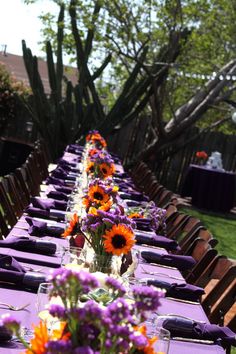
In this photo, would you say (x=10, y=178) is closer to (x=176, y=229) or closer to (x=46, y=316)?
(x=176, y=229)

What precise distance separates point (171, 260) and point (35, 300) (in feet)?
5.23

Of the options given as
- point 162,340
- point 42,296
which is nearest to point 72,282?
point 162,340

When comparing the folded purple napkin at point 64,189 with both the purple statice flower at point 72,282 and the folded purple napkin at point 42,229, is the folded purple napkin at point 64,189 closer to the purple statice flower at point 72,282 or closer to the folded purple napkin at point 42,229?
the folded purple napkin at point 42,229

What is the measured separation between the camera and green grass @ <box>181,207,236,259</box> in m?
10.6

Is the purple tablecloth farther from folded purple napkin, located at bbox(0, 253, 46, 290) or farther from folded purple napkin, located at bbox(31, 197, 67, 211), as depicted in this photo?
folded purple napkin, located at bbox(0, 253, 46, 290)

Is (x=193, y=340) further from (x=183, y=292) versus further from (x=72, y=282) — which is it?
(x=72, y=282)

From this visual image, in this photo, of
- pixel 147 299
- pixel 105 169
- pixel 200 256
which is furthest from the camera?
pixel 105 169

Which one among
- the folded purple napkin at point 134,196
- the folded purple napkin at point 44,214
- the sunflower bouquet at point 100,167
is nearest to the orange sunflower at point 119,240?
the folded purple napkin at point 44,214

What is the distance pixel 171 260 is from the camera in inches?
172

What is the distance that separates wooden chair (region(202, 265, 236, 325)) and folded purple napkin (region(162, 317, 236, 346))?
3.56 ft

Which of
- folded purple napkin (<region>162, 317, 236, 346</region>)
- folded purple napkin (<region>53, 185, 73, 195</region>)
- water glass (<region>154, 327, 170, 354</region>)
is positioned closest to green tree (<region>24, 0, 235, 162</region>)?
folded purple napkin (<region>53, 185, 73, 195</region>)

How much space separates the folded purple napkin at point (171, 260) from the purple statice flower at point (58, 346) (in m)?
3.05

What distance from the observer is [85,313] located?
1385mm

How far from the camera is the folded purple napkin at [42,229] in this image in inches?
A: 174
